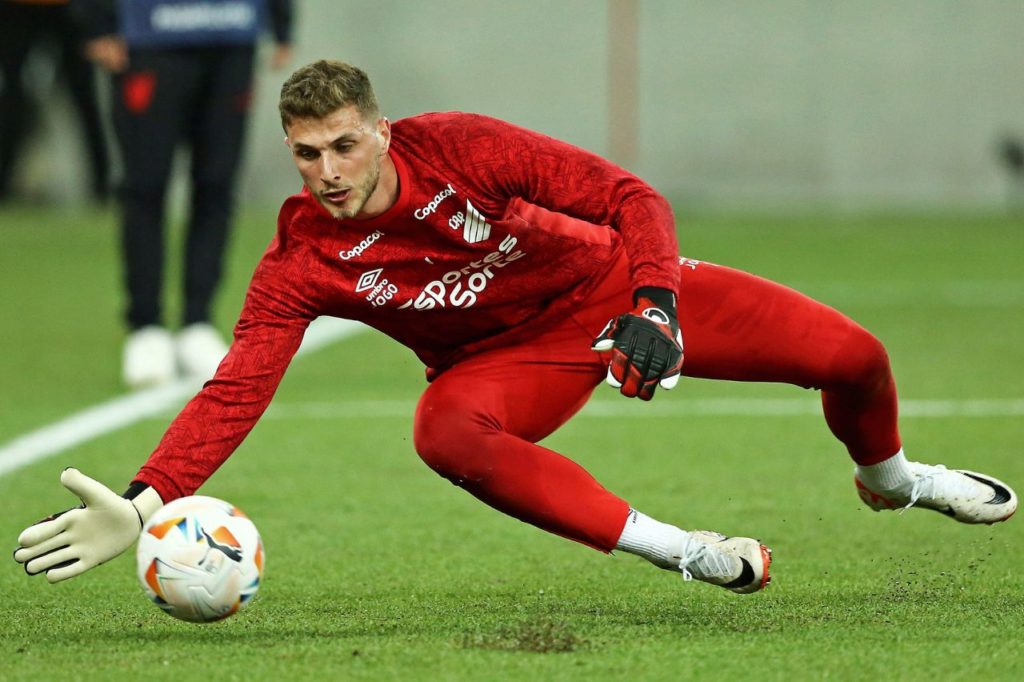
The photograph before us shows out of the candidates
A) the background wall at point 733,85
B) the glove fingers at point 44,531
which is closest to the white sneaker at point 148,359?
the glove fingers at point 44,531

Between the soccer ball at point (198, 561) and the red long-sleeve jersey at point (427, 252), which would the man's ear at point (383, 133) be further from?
the soccer ball at point (198, 561)

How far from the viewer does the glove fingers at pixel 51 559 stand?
13.4ft

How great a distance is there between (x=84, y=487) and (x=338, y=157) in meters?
1.02

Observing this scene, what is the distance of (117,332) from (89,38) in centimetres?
227

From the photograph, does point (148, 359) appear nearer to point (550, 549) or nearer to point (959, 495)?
point (550, 549)

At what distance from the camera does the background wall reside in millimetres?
17750

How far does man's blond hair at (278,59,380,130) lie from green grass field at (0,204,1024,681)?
1.25 meters

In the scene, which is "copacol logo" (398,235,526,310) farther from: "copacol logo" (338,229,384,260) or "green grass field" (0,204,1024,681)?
"green grass field" (0,204,1024,681)

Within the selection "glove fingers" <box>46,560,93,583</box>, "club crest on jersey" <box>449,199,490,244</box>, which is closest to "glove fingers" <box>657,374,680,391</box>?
"club crest on jersey" <box>449,199,490,244</box>

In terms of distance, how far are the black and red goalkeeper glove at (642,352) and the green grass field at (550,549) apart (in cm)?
59

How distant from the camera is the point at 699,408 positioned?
7.80m

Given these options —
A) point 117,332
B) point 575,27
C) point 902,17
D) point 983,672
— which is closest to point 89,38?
point 117,332

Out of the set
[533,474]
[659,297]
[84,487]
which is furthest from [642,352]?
[84,487]

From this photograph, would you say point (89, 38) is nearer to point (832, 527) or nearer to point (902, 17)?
point (832, 527)
